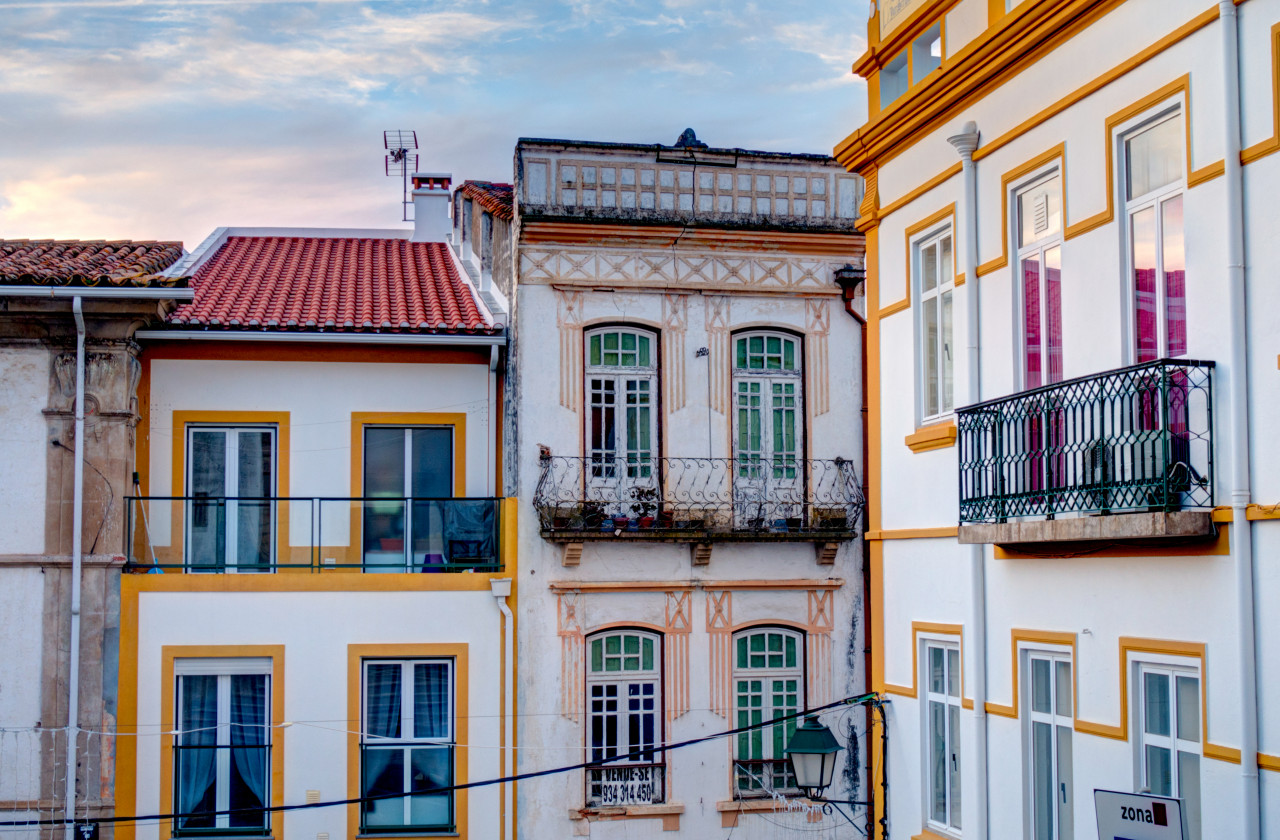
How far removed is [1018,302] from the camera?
1065 cm

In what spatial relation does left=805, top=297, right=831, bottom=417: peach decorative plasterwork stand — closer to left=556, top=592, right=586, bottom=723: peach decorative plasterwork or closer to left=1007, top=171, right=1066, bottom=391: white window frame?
left=556, top=592, right=586, bottom=723: peach decorative plasterwork

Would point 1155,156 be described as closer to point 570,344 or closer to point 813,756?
point 813,756

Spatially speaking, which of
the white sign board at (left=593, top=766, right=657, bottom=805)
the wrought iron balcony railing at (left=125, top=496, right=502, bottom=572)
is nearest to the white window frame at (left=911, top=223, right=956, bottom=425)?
the wrought iron balcony railing at (left=125, top=496, right=502, bottom=572)

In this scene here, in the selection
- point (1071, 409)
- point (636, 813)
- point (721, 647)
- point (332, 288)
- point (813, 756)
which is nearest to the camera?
point (1071, 409)

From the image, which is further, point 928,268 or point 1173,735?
point 928,268

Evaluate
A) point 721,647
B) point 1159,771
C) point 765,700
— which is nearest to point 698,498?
point 721,647

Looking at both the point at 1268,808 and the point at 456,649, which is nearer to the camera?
the point at 1268,808

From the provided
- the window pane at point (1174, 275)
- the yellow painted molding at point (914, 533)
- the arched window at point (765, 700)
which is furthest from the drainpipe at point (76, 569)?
the window pane at point (1174, 275)

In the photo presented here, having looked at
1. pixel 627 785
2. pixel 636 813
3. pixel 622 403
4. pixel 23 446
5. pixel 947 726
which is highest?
pixel 622 403

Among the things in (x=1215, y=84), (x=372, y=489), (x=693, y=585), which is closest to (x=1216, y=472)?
(x=1215, y=84)

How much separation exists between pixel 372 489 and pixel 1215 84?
12134 mm

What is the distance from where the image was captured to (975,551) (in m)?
11.1

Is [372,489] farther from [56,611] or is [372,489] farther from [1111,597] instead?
[1111,597]

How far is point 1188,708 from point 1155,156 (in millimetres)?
3448
